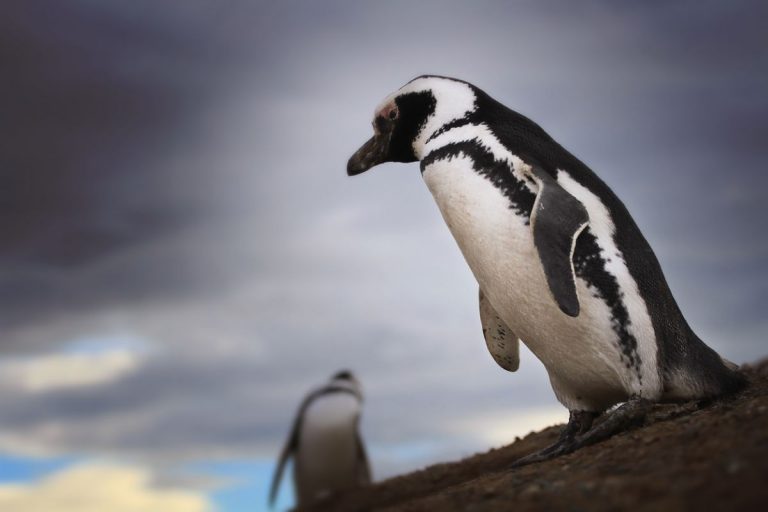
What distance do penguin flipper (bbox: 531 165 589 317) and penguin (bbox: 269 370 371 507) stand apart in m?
5.86

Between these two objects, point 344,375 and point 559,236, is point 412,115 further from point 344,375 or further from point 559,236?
point 344,375

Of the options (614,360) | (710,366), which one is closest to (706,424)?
(614,360)

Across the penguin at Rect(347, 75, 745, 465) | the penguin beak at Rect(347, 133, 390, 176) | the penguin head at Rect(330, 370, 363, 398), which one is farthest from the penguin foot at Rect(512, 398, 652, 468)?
the penguin head at Rect(330, 370, 363, 398)

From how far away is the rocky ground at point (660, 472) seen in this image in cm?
269

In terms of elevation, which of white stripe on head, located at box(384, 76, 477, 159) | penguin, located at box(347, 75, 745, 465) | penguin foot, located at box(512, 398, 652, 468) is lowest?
penguin foot, located at box(512, 398, 652, 468)

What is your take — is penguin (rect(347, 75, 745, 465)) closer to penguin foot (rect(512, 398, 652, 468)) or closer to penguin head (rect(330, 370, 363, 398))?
penguin foot (rect(512, 398, 652, 468))

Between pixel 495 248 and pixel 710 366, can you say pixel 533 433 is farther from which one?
pixel 495 248

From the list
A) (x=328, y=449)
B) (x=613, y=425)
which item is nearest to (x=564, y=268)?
(x=613, y=425)

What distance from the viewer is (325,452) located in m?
9.50

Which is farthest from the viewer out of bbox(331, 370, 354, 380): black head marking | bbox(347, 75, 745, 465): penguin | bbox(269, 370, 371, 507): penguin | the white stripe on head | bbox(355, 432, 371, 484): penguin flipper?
bbox(331, 370, 354, 380): black head marking

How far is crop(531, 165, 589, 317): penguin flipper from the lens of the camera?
411cm

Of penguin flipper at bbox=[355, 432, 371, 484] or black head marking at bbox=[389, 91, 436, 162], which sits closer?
black head marking at bbox=[389, 91, 436, 162]

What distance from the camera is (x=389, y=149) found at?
546cm

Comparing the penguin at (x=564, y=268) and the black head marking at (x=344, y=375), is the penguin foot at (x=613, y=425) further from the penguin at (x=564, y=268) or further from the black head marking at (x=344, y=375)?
the black head marking at (x=344, y=375)
